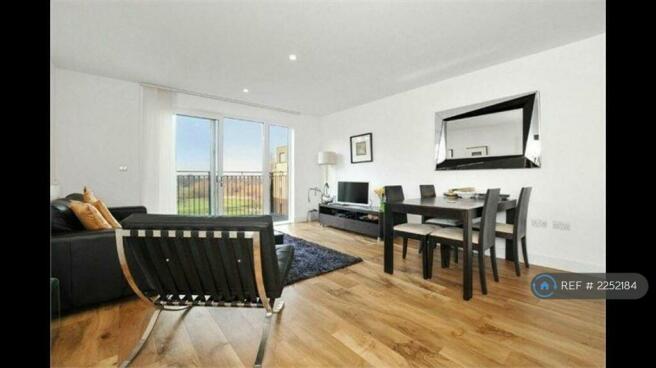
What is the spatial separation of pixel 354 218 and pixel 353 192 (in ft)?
2.00

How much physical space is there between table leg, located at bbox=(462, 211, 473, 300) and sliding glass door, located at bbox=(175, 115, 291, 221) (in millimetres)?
3848

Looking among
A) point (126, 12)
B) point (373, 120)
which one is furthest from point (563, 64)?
point (126, 12)

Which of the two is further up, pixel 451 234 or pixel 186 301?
pixel 451 234

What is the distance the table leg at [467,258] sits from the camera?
207 cm

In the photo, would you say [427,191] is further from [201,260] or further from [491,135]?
[201,260]

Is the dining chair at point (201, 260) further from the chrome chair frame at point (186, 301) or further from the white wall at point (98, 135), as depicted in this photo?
the white wall at point (98, 135)

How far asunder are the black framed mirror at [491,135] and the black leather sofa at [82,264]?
3.66 meters

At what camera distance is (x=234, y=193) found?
505 cm

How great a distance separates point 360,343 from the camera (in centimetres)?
156

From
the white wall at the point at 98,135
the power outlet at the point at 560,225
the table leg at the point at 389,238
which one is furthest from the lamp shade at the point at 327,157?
the power outlet at the point at 560,225

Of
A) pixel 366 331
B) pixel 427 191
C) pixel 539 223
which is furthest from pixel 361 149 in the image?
pixel 366 331

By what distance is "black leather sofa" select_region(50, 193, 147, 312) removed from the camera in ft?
5.67
